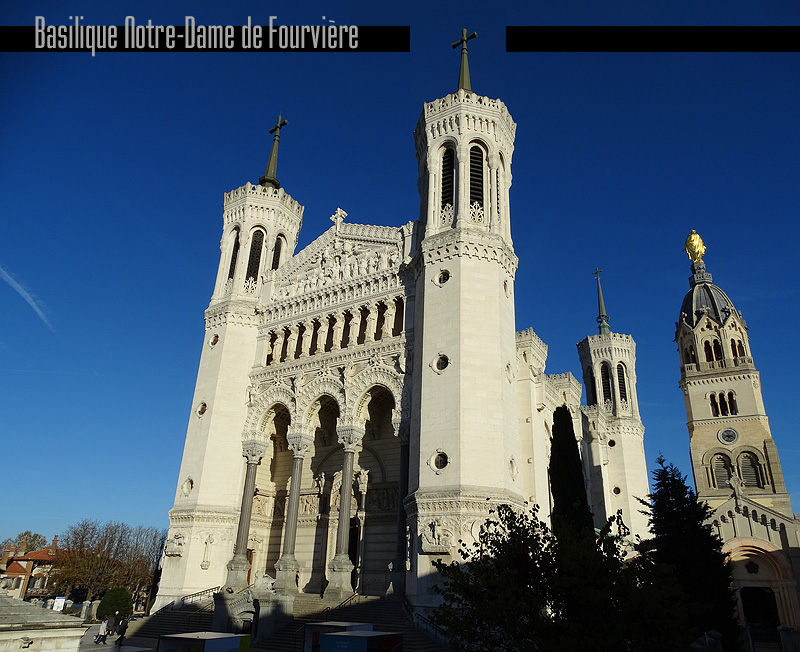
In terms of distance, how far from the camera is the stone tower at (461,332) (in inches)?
917

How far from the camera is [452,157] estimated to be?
31.2 metres

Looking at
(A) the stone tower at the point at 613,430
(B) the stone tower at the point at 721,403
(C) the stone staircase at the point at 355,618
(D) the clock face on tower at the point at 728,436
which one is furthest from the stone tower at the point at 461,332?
(D) the clock face on tower at the point at 728,436

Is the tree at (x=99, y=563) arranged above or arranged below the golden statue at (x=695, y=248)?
below

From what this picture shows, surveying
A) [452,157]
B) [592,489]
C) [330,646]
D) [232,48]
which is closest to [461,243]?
[452,157]

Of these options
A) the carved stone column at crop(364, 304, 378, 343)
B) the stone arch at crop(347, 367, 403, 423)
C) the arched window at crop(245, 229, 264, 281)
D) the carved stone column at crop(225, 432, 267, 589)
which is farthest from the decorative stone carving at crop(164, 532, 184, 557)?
the arched window at crop(245, 229, 264, 281)

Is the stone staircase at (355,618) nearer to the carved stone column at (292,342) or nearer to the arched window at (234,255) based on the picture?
the carved stone column at (292,342)

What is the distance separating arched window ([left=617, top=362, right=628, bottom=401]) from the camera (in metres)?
51.8

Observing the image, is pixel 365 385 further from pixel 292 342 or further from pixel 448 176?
pixel 448 176

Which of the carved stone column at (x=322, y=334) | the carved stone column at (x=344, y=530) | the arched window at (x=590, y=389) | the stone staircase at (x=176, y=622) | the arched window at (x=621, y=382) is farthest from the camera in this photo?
the arched window at (x=590, y=389)

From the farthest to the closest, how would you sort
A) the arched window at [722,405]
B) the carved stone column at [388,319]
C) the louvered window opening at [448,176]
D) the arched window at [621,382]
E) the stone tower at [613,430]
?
1. the arched window at [722,405]
2. the arched window at [621,382]
3. the stone tower at [613,430]
4. the louvered window opening at [448,176]
5. the carved stone column at [388,319]

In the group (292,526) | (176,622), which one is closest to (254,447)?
(292,526)

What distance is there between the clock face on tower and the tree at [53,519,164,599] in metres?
54.7

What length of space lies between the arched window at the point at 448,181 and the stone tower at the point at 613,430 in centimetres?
2445

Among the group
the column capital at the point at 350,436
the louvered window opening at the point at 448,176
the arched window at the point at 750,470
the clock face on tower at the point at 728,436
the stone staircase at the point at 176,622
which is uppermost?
the louvered window opening at the point at 448,176
